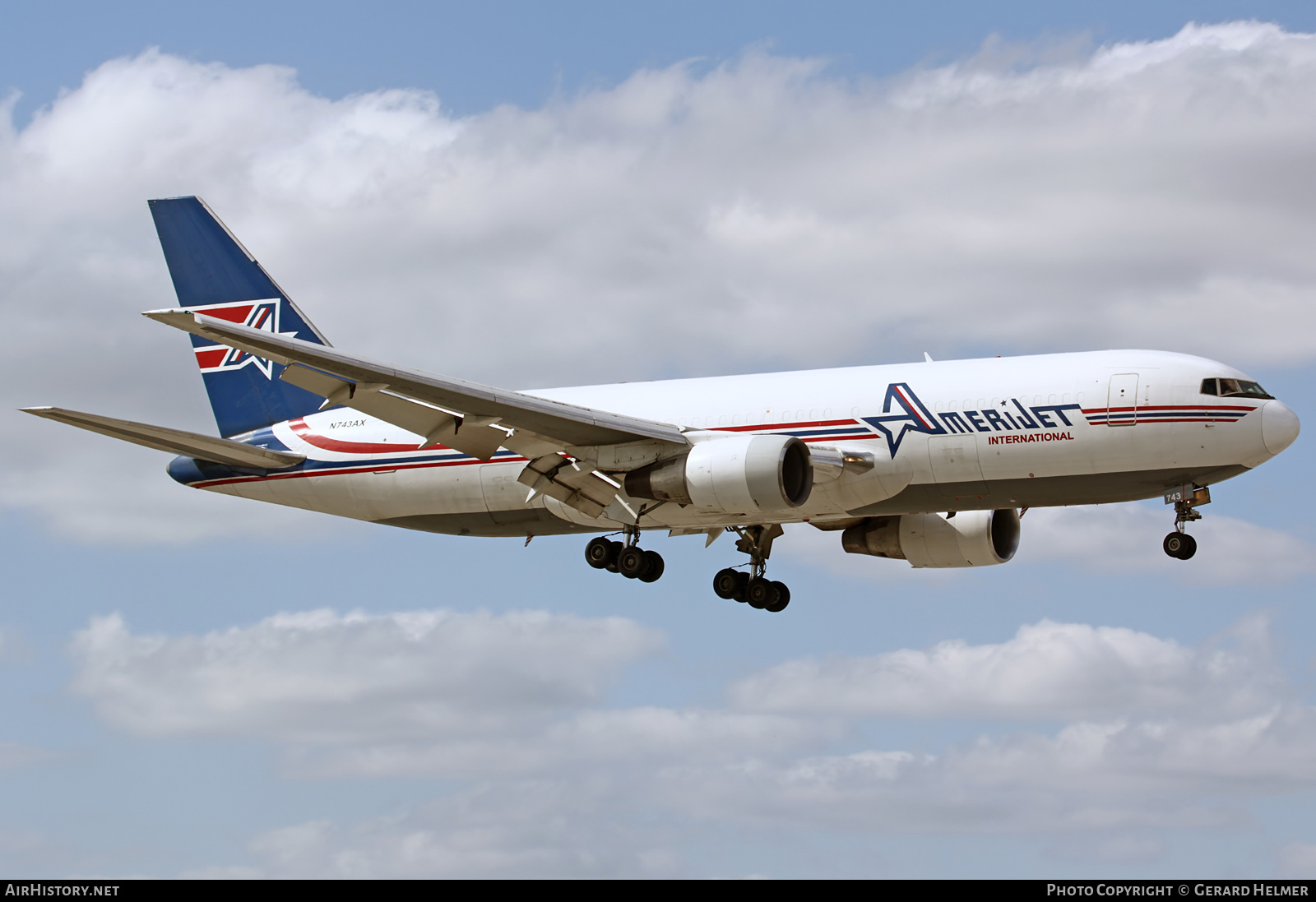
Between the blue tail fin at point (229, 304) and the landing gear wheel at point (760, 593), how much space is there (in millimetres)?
12908

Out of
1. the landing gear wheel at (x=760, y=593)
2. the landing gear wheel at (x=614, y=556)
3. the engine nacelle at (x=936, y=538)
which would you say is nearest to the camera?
the landing gear wheel at (x=614, y=556)

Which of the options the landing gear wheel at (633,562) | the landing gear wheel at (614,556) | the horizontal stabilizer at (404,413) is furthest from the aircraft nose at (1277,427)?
the horizontal stabilizer at (404,413)

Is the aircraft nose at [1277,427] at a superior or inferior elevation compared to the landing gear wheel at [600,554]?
superior

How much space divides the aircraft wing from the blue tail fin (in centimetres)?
875

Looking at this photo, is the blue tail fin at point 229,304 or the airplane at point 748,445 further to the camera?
Answer: the blue tail fin at point 229,304

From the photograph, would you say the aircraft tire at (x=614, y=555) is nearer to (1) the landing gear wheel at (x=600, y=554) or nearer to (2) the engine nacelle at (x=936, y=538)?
(1) the landing gear wheel at (x=600, y=554)

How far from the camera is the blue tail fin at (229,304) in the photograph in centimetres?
4538

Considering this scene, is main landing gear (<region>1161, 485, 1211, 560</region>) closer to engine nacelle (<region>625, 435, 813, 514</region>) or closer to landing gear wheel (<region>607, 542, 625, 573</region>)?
engine nacelle (<region>625, 435, 813, 514</region>)

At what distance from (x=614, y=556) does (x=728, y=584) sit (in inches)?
163

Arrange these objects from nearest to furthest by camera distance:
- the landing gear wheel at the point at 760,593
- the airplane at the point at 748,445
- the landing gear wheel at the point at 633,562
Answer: the airplane at the point at 748,445, the landing gear wheel at the point at 633,562, the landing gear wheel at the point at 760,593

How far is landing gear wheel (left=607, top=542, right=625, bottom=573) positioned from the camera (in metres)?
41.0

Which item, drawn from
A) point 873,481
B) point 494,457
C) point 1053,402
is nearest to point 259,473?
point 494,457

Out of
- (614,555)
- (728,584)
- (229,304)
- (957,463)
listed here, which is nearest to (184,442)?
(229,304)

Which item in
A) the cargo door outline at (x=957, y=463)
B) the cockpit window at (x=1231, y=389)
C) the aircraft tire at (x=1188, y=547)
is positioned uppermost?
the cockpit window at (x=1231, y=389)
